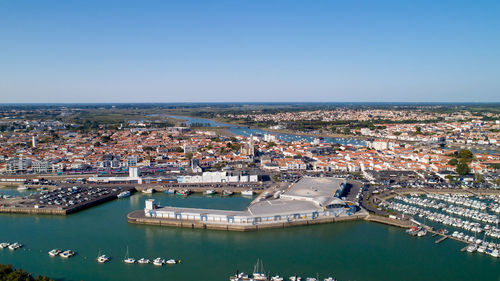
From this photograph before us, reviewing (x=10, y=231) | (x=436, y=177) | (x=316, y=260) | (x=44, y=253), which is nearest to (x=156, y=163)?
(x=10, y=231)

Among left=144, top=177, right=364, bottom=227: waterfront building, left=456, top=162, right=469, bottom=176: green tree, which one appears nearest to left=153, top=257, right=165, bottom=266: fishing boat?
left=144, top=177, right=364, bottom=227: waterfront building

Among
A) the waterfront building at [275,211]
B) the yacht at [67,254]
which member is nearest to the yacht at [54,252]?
the yacht at [67,254]

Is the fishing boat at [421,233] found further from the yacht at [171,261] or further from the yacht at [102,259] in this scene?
the yacht at [102,259]

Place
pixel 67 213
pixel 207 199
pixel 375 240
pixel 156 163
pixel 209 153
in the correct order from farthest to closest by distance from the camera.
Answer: pixel 209 153
pixel 156 163
pixel 207 199
pixel 67 213
pixel 375 240

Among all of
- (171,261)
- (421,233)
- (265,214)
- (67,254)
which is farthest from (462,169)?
(67,254)

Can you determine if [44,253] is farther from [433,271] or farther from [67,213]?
[433,271]
